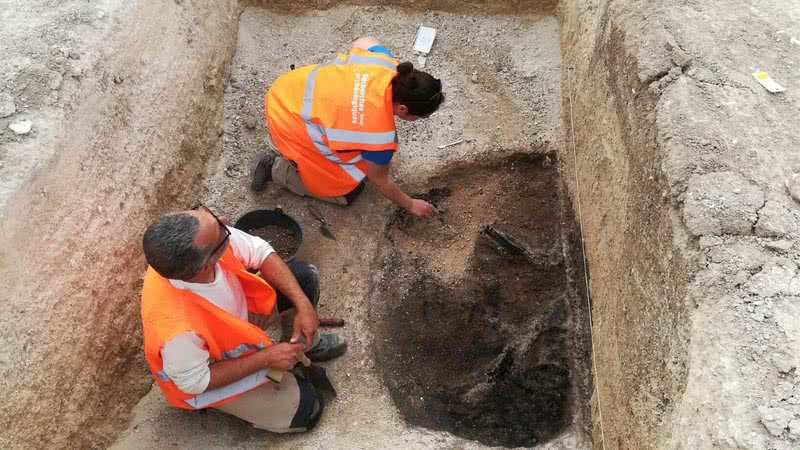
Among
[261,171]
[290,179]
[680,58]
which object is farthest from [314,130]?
[680,58]

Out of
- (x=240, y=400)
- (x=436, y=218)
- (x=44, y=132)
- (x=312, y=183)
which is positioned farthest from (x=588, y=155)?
(x=44, y=132)

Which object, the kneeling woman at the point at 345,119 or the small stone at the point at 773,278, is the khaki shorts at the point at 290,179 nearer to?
the kneeling woman at the point at 345,119

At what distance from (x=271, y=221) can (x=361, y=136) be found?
0.77 meters

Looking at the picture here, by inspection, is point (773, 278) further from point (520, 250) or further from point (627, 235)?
point (520, 250)

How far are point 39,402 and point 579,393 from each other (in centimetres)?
225

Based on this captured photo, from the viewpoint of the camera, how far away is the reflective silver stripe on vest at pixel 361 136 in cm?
294

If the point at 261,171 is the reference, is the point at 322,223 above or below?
below

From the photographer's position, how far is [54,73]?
2592 mm

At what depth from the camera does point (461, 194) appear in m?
3.52

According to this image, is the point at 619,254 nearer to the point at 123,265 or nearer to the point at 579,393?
the point at 579,393

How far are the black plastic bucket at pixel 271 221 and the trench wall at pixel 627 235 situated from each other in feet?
4.96

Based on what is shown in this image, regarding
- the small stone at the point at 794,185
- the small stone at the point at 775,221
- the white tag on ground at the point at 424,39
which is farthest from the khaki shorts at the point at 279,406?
the white tag on ground at the point at 424,39

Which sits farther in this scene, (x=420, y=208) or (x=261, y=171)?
(x=261, y=171)

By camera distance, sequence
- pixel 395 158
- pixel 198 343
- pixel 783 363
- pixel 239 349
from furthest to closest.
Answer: pixel 395 158 → pixel 239 349 → pixel 198 343 → pixel 783 363
